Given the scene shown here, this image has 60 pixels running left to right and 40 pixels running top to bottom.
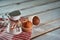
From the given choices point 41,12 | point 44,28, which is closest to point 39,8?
point 41,12

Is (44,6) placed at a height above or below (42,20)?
above

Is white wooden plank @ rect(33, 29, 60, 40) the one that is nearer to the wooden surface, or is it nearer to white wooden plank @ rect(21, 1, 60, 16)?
the wooden surface

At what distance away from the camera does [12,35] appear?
1073 millimetres

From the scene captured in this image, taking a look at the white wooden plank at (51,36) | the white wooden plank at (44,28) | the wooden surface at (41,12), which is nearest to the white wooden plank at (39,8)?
the wooden surface at (41,12)

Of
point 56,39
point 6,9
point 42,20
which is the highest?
point 6,9

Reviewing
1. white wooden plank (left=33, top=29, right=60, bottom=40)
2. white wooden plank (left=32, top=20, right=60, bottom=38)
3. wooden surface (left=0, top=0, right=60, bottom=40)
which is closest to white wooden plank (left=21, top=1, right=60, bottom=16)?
wooden surface (left=0, top=0, right=60, bottom=40)

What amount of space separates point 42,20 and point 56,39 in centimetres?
38

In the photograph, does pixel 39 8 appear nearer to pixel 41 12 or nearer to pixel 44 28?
pixel 41 12

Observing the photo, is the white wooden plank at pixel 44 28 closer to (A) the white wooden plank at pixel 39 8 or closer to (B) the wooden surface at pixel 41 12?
(B) the wooden surface at pixel 41 12

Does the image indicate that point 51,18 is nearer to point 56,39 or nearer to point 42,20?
point 42,20

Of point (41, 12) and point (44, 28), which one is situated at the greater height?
point (41, 12)

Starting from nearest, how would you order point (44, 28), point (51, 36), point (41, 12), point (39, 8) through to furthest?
point (51, 36)
point (44, 28)
point (41, 12)
point (39, 8)

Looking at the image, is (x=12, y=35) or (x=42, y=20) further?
(x=42, y=20)

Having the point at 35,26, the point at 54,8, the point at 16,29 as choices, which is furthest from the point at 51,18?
the point at 16,29
